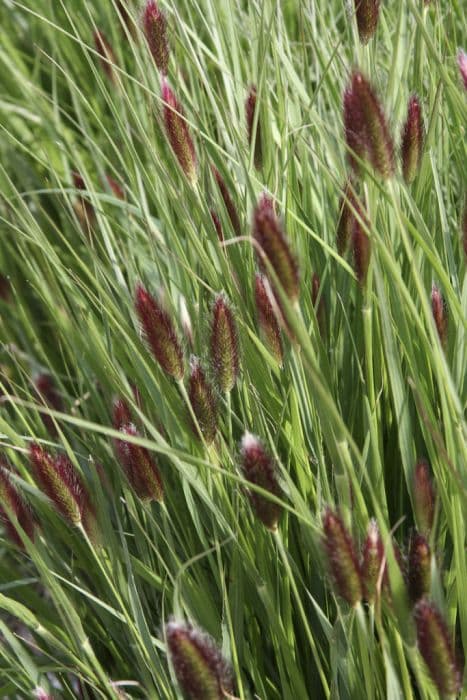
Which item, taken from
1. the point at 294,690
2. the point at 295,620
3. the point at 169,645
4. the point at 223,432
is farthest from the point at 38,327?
the point at 169,645

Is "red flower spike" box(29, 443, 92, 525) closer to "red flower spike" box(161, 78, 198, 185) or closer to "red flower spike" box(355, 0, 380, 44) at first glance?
"red flower spike" box(161, 78, 198, 185)

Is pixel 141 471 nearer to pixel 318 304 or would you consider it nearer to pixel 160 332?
pixel 160 332

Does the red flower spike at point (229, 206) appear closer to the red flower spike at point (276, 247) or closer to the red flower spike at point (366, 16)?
the red flower spike at point (366, 16)

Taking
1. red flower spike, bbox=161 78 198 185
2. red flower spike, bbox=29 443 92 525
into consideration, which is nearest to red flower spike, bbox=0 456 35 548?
red flower spike, bbox=29 443 92 525

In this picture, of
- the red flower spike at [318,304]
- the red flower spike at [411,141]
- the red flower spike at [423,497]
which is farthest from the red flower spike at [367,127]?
the red flower spike at [318,304]

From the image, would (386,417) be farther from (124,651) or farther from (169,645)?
(169,645)
